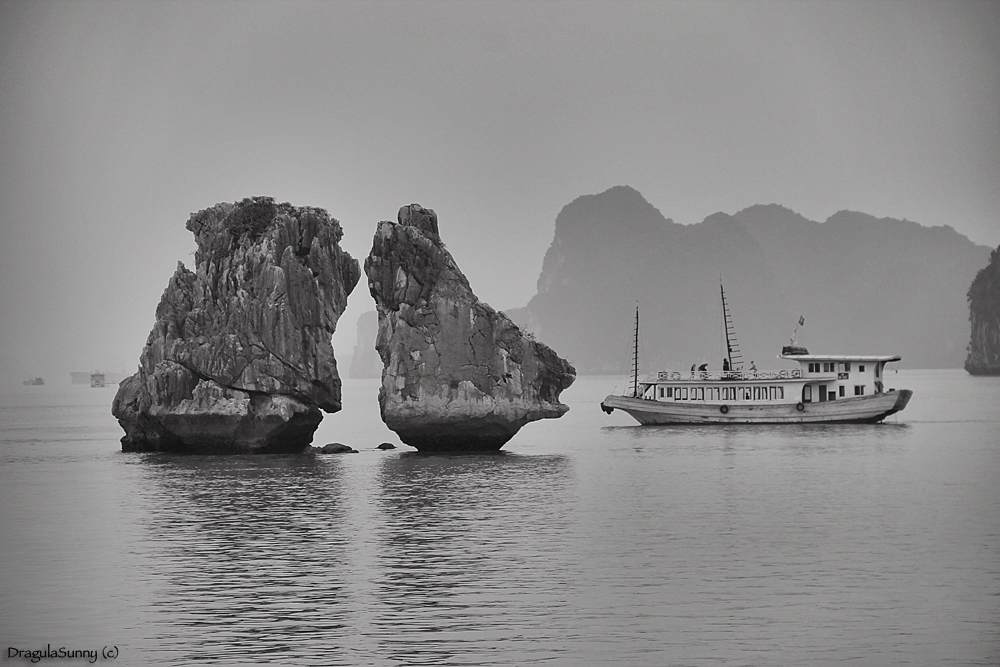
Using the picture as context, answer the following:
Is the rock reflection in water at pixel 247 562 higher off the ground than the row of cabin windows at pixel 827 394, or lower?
lower

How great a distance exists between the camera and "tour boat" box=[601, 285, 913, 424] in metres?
85.4

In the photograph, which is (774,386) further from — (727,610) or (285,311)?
(727,610)

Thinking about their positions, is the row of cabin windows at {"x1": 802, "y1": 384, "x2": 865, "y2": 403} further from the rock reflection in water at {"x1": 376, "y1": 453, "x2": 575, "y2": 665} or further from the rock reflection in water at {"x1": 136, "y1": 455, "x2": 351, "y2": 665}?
the rock reflection in water at {"x1": 136, "y1": 455, "x2": 351, "y2": 665}

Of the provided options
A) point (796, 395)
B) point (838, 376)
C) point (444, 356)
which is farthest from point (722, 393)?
point (444, 356)

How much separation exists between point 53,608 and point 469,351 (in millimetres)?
32207

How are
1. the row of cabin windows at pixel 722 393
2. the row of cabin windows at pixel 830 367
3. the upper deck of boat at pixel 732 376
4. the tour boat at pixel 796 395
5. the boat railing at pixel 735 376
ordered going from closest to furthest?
1. the tour boat at pixel 796 395
2. the row of cabin windows at pixel 830 367
3. the row of cabin windows at pixel 722 393
4. the upper deck of boat at pixel 732 376
5. the boat railing at pixel 735 376

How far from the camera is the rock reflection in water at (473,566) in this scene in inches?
870

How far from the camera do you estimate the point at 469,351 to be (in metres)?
56.3

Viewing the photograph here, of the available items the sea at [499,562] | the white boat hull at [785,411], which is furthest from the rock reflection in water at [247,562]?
the white boat hull at [785,411]

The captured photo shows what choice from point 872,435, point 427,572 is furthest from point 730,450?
point 427,572

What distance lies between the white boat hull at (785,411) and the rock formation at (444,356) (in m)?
33.0

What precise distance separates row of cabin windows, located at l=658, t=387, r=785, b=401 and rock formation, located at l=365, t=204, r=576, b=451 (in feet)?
109

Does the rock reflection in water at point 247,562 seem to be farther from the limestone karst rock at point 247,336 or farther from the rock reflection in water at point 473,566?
the limestone karst rock at point 247,336

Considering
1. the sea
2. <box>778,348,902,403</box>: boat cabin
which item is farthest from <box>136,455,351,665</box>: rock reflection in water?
<box>778,348,902,403</box>: boat cabin
